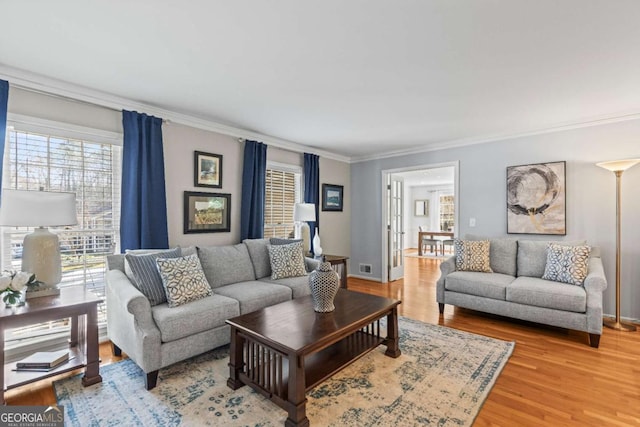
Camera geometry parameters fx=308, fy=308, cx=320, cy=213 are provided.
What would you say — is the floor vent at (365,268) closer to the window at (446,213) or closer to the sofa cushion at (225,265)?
the sofa cushion at (225,265)

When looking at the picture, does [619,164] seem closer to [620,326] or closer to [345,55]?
[620,326]

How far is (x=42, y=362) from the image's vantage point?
2.21 meters

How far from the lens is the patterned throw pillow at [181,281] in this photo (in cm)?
261

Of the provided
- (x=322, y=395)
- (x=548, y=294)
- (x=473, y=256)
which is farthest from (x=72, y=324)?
(x=548, y=294)

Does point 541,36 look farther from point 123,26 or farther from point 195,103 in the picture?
point 195,103

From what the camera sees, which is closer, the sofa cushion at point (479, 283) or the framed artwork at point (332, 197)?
the sofa cushion at point (479, 283)

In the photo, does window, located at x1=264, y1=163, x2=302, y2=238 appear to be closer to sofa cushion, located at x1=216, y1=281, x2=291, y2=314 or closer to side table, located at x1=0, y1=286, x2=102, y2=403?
sofa cushion, located at x1=216, y1=281, x2=291, y2=314

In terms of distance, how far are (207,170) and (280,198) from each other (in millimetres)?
1331

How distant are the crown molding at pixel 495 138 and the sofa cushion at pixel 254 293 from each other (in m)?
3.31

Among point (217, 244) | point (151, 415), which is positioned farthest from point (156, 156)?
point (151, 415)

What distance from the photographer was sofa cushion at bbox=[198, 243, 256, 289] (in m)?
3.29

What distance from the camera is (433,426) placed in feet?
6.00

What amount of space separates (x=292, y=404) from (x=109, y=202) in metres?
2.69

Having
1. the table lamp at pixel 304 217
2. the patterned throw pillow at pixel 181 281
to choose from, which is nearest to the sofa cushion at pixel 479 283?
the table lamp at pixel 304 217
